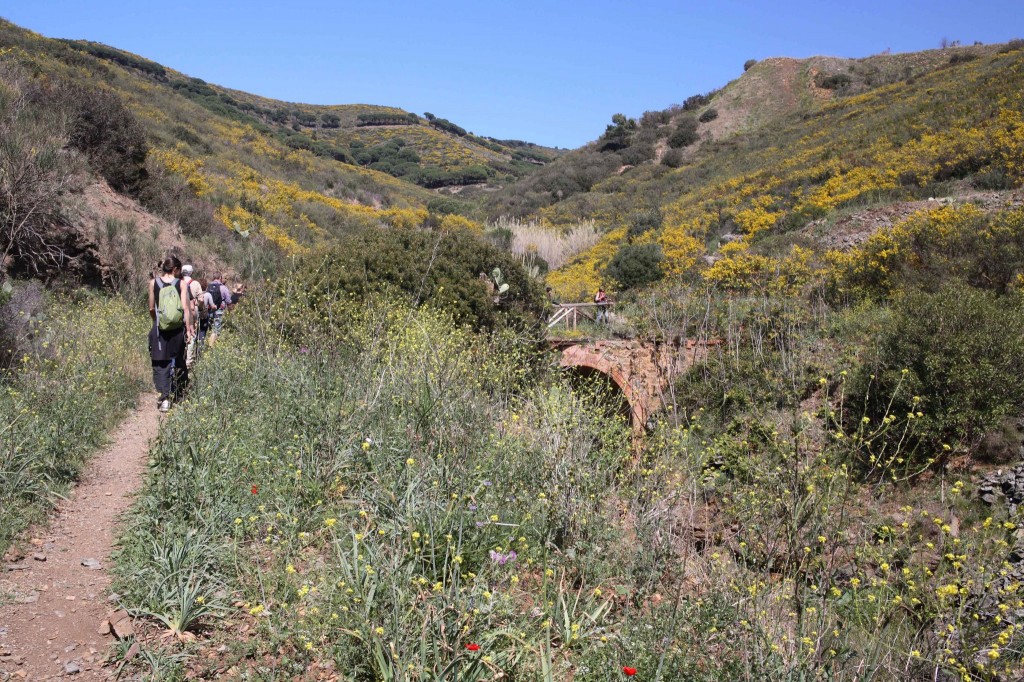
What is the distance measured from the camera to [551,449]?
5.14 meters

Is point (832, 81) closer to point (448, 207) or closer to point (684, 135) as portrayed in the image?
point (684, 135)

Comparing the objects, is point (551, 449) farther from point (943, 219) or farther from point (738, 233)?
point (738, 233)

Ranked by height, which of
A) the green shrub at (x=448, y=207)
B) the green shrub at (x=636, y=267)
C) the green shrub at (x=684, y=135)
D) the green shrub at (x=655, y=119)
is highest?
the green shrub at (x=655, y=119)

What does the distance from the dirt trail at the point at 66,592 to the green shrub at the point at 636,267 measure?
57.0ft

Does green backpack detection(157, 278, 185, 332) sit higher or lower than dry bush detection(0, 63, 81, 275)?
lower

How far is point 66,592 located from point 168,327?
11.6 ft

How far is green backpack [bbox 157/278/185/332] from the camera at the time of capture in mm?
6633

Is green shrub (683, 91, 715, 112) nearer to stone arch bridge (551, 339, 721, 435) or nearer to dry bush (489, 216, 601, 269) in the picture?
dry bush (489, 216, 601, 269)

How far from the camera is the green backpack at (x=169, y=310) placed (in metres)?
6.63

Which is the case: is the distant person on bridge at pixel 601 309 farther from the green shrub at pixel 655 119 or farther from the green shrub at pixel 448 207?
the green shrub at pixel 655 119

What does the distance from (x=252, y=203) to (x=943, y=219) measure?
65.2 feet

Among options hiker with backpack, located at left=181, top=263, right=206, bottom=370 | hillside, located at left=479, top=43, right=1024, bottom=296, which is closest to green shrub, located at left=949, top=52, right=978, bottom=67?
hillside, located at left=479, top=43, right=1024, bottom=296

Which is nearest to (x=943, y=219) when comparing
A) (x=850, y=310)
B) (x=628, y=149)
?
(x=850, y=310)

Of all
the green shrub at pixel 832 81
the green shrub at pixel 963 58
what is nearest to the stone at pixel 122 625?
the green shrub at pixel 963 58
